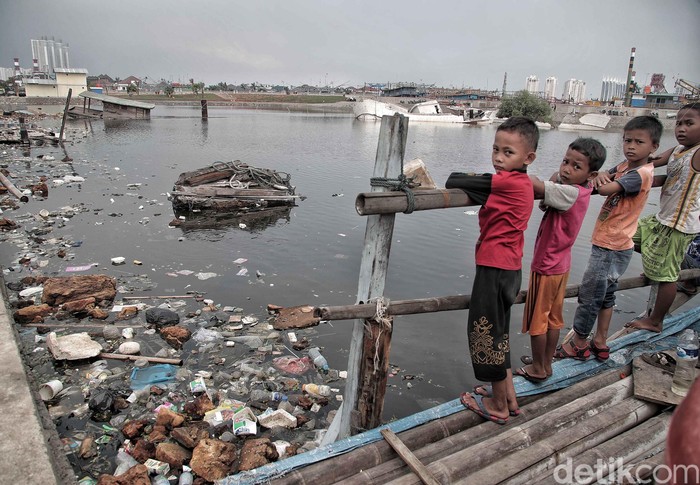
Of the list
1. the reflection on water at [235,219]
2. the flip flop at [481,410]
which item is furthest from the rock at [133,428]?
the reflection on water at [235,219]

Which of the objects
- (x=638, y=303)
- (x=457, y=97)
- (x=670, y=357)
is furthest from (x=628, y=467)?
(x=457, y=97)

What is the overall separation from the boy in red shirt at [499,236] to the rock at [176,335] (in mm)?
3920

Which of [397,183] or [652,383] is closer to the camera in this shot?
[397,183]

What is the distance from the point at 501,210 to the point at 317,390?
3.03 metres

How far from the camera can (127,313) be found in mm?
6051

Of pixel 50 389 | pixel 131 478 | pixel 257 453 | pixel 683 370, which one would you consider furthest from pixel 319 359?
pixel 683 370

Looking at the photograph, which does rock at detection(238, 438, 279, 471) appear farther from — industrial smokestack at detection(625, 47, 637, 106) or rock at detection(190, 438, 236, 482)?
industrial smokestack at detection(625, 47, 637, 106)

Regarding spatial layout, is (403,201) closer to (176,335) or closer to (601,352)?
(601,352)

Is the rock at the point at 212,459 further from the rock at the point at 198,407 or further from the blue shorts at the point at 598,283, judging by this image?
the blue shorts at the point at 598,283

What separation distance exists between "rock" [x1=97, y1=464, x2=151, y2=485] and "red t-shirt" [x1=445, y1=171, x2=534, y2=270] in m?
2.87

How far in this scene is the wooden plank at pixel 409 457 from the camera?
2.29m

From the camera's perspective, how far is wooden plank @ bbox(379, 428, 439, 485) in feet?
7.51

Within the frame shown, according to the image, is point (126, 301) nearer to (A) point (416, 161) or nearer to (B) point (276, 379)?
(B) point (276, 379)

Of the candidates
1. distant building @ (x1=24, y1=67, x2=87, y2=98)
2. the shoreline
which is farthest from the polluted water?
distant building @ (x1=24, y1=67, x2=87, y2=98)
